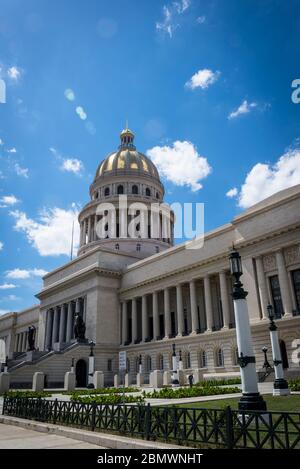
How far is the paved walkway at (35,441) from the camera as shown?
9.63 m

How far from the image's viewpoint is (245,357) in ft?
37.4

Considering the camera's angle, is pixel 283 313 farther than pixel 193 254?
No

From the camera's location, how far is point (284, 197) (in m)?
37.0

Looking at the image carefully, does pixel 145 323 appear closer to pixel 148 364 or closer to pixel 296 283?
pixel 148 364

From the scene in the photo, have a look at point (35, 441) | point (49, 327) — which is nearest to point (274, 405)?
point (35, 441)

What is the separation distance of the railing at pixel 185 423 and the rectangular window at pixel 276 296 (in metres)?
26.4

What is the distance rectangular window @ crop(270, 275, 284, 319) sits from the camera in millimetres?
36375

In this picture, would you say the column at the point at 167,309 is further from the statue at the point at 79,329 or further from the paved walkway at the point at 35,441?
the paved walkway at the point at 35,441

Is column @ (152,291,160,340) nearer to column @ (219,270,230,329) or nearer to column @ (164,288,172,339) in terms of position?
column @ (164,288,172,339)

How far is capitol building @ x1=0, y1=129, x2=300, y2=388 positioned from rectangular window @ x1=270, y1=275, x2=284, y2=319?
3.9 inches
